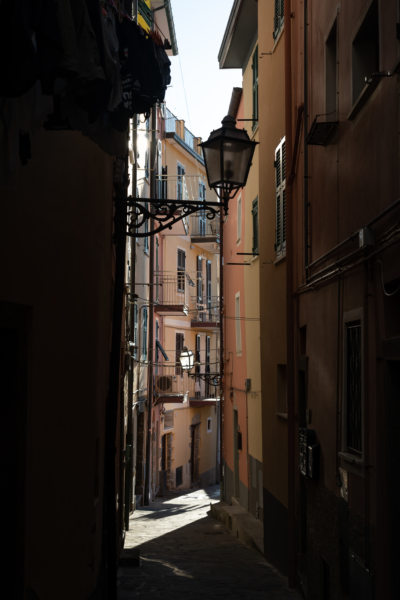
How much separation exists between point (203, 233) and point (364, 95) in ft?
95.8

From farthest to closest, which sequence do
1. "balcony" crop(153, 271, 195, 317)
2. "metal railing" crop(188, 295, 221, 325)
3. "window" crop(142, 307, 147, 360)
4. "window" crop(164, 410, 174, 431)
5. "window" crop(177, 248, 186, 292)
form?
1. "metal railing" crop(188, 295, 221, 325)
2. "window" crop(177, 248, 186, 292)
3. "window" crop(164, 410, 174, 431)
4. "balcony" crop(153, 271, 195, 317)
5. "window" crop(142, 307, 147, 360)

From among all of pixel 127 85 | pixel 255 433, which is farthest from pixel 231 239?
pixel 127 85

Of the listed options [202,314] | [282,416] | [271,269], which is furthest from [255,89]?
[202,314]

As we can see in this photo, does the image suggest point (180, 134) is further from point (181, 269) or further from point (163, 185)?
point (181, 269)

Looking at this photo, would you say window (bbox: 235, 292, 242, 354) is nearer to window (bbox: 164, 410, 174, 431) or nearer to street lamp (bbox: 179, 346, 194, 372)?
street lamp (bbox: 179, 346, 194, 372)

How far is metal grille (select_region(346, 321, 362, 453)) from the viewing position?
754 cm

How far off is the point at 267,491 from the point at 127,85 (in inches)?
373

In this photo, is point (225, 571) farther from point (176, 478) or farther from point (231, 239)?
point (176, 478)

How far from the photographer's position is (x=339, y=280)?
816 centimetres

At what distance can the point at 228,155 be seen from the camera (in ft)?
28.8

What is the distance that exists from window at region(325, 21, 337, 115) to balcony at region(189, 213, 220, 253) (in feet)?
83.5

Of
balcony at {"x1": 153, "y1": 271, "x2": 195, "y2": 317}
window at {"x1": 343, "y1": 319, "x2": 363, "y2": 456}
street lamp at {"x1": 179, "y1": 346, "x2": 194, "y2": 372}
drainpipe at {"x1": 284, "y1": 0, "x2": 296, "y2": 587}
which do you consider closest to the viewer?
window at {"x1": 343, "y1": 319, "x2": 363, "y2": 456}

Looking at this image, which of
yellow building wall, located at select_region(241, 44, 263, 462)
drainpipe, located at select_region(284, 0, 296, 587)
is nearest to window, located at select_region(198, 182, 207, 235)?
yellow building wall, located at select_region(241, 44, 263, 462)

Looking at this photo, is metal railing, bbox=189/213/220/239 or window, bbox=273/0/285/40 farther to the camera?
metal railing, bbox=189/213/220/239
